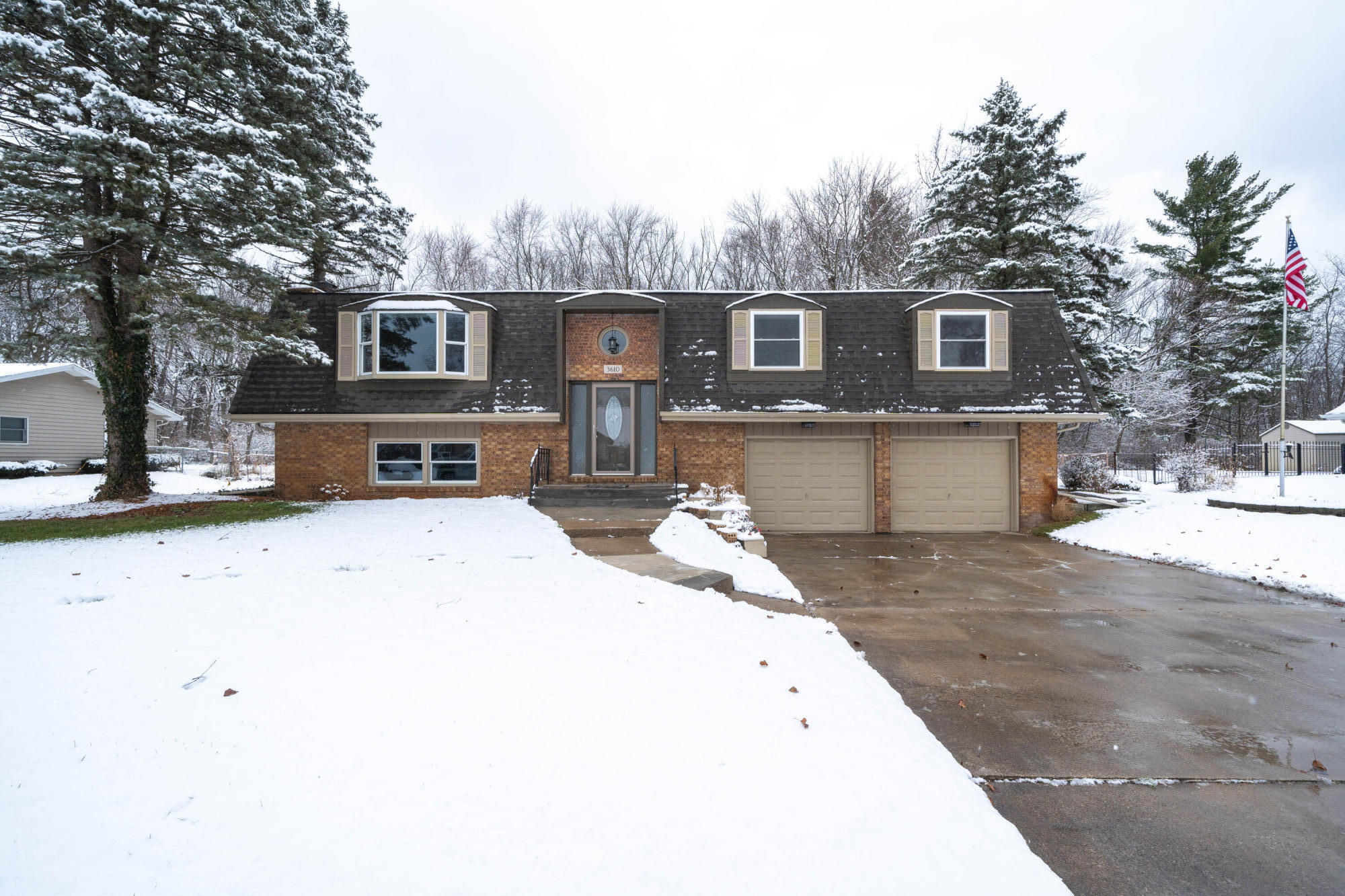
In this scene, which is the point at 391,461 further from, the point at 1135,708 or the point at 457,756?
the point at 1135,708

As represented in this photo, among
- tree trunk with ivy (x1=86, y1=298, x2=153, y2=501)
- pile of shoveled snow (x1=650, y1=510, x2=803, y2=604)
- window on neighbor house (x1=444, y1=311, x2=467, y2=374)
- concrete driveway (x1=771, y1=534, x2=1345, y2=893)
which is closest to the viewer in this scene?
concrete driveway (x1=771, y1=534, x2=1345, y2=893)

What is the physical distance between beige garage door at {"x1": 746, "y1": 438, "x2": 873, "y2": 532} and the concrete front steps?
280 centimetres

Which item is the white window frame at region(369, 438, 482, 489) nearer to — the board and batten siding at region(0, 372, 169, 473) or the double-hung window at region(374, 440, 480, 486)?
the double-hung window at region(374, 440, 480, 486)

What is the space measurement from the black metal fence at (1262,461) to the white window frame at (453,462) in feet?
65.2

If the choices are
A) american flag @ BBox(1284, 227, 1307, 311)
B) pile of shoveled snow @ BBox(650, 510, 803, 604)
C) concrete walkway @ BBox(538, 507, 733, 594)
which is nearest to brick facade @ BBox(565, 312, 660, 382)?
concrete walkway @ BBox(538, 507, 733, 594)

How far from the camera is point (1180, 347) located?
24.8m

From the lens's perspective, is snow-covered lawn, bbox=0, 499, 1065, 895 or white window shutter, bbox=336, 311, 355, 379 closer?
snow-covered lawn, bbox=0, 499, 1065, 895

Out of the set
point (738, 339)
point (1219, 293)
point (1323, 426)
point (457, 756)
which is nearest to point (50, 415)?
point (738, 339)

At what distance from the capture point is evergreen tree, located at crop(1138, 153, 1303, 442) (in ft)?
81.3

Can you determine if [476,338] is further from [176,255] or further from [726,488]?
[726,488]

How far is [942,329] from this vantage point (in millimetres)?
13305

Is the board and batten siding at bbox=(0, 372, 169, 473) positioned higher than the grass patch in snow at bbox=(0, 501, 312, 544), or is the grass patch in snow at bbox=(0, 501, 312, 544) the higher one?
the board and batten siding at bbox=(0, 372, 169, 473)

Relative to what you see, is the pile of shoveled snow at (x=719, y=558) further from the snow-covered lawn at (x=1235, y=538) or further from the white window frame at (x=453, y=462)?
the snow-covered lawn at (x=1235, y=538)

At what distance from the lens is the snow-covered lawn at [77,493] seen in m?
10.8
